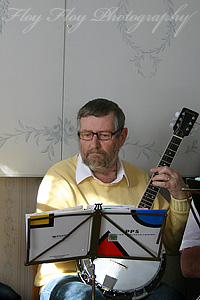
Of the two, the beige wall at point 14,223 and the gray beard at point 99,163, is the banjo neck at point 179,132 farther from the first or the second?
the beige wall at point 14,223

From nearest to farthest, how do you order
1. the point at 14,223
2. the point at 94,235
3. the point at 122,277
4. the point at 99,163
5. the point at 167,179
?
the point at 94,235, the point at 122,277, the point at 167,179, the point at 99,163, the point at 14,223

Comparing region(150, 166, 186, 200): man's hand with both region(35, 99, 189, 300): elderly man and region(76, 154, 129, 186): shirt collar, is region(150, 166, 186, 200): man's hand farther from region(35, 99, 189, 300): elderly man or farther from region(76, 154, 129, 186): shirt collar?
region(76, 154, 129, 186): shirt collar

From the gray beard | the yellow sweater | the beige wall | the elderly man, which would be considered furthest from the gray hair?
the beige wall

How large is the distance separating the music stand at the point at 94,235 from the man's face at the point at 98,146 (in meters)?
0.51

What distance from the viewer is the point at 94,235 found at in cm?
157

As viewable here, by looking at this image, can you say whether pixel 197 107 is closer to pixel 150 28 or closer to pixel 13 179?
pixel 150 28

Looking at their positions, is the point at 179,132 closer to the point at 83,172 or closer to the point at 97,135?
the point at 97,135

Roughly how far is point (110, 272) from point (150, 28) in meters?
1.39

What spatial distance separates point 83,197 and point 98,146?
256 mm

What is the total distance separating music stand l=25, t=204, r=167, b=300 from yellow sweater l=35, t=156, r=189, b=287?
0.38m

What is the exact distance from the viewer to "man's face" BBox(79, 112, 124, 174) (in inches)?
79.1

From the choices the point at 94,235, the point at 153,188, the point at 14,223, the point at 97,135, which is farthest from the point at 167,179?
the point at 14,223

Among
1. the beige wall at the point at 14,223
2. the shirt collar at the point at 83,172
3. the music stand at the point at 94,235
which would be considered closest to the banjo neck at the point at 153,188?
the shirt collar at the point at 83,172

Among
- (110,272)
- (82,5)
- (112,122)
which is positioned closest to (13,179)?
(112,122)
